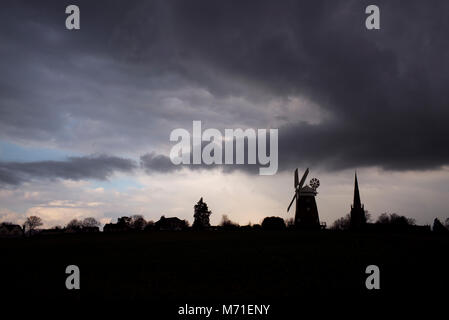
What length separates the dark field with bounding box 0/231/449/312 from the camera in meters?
20.6

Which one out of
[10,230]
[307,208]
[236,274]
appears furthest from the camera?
[10,230]

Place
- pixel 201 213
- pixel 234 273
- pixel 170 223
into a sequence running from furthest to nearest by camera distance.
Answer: pixel 170 223 → pixel 201 213 → pixel 234 273

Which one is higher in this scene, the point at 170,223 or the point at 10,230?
the point at 170,223

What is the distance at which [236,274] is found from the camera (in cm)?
2570

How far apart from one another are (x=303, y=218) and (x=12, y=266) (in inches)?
2083

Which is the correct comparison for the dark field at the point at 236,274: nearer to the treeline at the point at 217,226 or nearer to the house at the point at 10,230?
the treeline at the point at 217,226

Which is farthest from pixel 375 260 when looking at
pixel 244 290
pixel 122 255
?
pixel 122 255

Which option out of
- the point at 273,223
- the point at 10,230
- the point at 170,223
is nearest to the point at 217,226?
the point at 273,223

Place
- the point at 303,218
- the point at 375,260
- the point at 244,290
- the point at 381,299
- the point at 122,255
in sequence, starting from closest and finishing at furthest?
the point at 381,299
the point at 244,290
the point at 375,260
the point at 122,255
the point at 303,218

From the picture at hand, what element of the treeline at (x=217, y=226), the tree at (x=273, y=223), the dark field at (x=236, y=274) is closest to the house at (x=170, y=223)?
the treeline at (x=217, y=226)

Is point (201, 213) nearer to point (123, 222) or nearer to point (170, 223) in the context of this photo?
point (170, 223)

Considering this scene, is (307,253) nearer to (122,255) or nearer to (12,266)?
(122,255)

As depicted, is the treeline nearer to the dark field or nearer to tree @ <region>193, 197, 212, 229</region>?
tree @ <region>193, 197, 212, 229</region>
